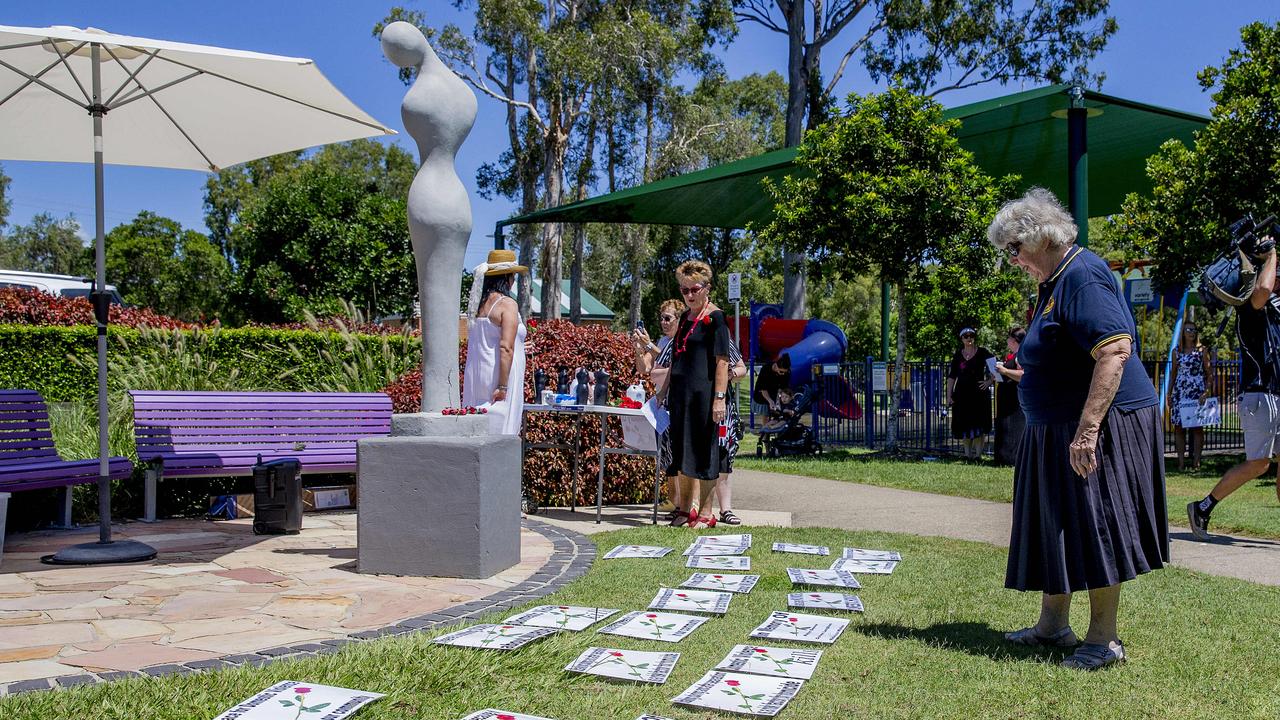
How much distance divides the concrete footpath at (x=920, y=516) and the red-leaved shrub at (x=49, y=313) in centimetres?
649

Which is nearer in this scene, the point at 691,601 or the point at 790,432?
the point at 691,601

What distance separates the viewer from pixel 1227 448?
14.3 m

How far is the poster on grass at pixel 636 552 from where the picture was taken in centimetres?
576

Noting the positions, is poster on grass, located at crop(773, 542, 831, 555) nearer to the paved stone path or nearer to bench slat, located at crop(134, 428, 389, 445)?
the paved stone path

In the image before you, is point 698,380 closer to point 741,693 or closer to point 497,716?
point 741,693

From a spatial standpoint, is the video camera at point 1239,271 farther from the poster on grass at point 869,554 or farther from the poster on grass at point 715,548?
the poster on grass at point 715,548

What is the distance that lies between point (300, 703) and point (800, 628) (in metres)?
1.97

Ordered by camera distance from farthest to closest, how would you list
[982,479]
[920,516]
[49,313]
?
1. [49,313]
2. [982,479]
3. [920,516]

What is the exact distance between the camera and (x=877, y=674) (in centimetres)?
347

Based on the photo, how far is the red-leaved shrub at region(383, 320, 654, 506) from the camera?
8.13m

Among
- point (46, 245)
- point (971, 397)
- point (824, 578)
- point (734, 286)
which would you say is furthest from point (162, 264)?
point (824, 578)

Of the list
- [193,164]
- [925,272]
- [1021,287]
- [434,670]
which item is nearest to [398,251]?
[925,272]

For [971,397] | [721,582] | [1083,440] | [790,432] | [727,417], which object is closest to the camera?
[1083,440]

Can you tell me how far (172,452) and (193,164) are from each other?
209 cm
